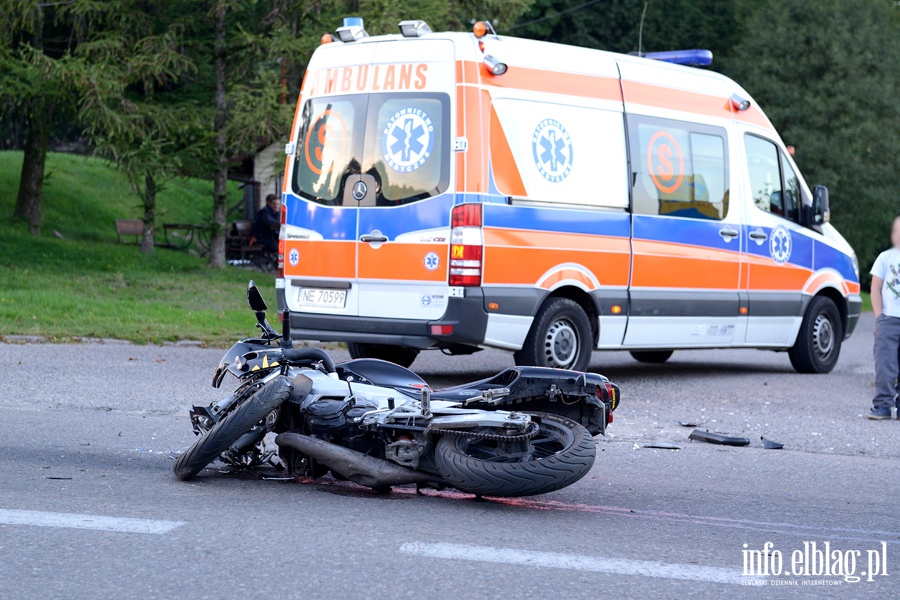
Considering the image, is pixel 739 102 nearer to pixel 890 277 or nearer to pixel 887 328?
pixel 890 277

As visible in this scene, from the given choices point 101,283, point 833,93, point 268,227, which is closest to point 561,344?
point 101,283

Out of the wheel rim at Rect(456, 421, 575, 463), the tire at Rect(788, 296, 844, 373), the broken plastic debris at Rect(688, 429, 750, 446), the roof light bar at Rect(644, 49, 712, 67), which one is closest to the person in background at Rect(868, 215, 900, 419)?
the broken plastic debris at Rect(688, 429, 750, 446)

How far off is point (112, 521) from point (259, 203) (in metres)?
31.0

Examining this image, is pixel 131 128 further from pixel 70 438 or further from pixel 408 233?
pixel 70 438

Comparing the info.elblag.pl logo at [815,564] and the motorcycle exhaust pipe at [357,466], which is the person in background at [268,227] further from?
the info.elblag.pl logo at [815,564]

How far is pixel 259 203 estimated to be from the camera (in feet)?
116

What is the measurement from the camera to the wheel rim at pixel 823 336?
12625mm

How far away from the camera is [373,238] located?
962 centimetres

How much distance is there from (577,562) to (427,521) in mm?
809

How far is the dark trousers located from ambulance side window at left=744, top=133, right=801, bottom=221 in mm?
2637

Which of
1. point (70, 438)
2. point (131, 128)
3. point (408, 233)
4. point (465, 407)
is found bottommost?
point (70, 438)

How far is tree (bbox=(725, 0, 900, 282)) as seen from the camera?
39.7 m

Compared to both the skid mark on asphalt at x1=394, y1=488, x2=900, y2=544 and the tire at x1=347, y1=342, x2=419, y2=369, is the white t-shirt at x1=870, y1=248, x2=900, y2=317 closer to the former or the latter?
the tire at x1=347, y1=342, x2=419, y2=369

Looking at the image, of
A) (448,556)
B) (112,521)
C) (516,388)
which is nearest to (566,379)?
(516,388)
